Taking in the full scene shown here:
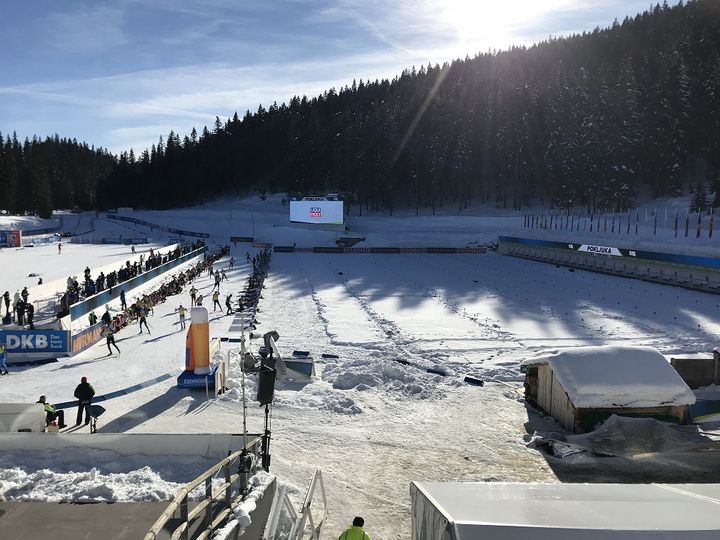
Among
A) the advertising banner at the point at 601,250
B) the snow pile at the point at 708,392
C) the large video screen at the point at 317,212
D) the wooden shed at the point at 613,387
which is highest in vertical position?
the large video screen at the point at 317,212

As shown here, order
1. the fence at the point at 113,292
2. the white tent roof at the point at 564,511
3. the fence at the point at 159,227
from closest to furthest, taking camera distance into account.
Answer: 1. the white tent roof at the point at 564,511
2. the fence at the point at 113,292
3. the fence at the point at 159,227

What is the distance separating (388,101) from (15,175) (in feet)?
238

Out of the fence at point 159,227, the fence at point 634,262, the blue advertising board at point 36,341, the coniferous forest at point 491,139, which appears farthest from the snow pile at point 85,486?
the fence at point 159,227

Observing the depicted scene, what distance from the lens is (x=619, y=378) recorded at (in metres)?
12.2

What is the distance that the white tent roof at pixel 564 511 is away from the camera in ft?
15.7

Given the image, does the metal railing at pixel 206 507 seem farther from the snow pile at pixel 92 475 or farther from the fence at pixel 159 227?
the fence at pixel 159 227

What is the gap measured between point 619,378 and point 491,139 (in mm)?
92516

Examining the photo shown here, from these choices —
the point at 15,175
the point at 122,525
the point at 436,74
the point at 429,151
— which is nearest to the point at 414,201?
the point at 429,151

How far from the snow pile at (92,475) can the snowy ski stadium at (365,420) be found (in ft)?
0.10

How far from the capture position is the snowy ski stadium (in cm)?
586

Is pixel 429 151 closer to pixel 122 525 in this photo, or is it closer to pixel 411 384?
pixel 411 384

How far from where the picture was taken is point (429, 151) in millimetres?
96375

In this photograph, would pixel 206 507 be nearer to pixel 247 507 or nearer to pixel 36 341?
pixel 247 507

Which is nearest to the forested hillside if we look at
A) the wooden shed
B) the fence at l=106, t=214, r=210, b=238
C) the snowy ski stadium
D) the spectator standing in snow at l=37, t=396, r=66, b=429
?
the fence at l=106, t=214, r=210, b=238
